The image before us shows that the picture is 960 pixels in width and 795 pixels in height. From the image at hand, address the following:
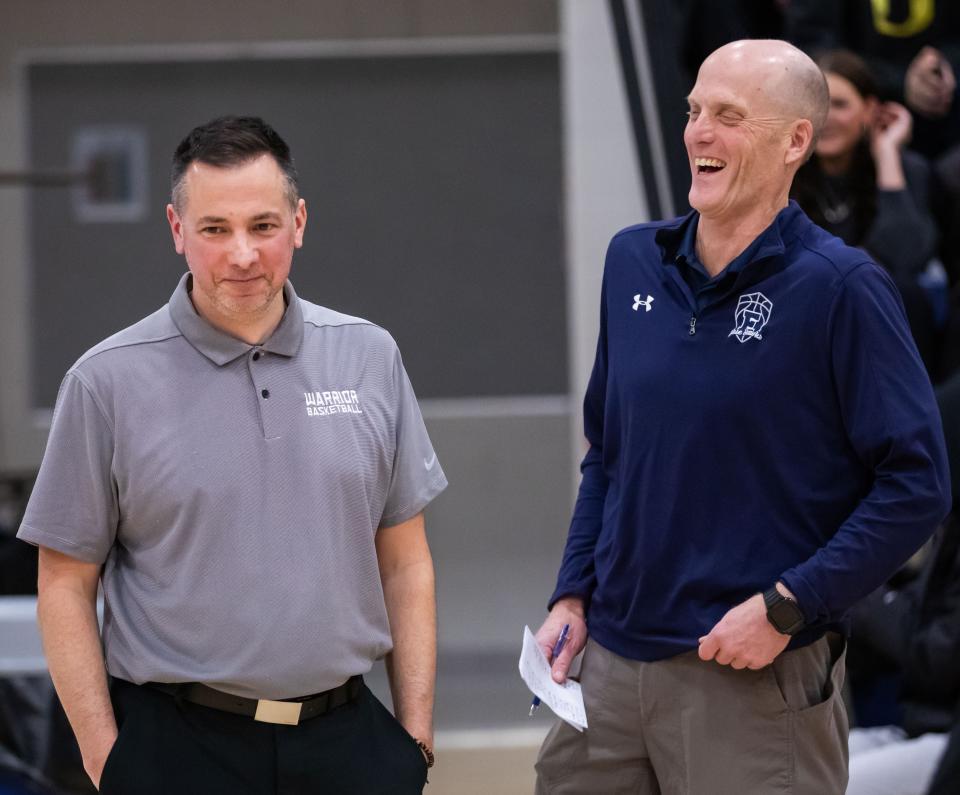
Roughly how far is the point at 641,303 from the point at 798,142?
0.33m

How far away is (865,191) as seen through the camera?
13.6 ft

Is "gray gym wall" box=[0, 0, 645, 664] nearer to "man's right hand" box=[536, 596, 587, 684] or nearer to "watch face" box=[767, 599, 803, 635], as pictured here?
"man's right hand" box=[536, 596, 587, 684]

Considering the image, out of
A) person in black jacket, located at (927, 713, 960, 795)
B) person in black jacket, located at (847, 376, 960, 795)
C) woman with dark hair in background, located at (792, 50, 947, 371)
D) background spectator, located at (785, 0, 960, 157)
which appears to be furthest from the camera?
background spectator, located at (785, 0, 960, 157)

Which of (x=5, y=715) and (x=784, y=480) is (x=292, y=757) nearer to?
(x=784, y=480)

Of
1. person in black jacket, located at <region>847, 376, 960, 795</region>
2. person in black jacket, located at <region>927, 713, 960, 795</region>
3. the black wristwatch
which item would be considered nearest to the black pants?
the black wristwatch

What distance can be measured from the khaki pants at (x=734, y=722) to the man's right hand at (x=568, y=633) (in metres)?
0.09

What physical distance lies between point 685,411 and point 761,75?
50cm

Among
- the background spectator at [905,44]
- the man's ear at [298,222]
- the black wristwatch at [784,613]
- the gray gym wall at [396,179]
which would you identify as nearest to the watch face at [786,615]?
the black wristwatch at [784,613]

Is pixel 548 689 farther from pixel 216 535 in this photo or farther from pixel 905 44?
pixel 905 44

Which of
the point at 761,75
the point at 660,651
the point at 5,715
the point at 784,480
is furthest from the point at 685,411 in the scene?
the point at 5,715

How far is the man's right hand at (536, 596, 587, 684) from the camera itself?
7.54 ft

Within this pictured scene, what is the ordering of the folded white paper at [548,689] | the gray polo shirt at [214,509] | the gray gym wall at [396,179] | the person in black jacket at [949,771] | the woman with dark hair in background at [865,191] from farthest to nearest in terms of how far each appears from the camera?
1. the gray gym wall at [396,179]
2. the woman with dark hair in background at [865,191]
3. the person in black jacket at [949,771]
4. the folded white paper at [548,689]
5. the gray polo shirt at [214,509]

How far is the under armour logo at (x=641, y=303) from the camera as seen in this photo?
7.33 feet

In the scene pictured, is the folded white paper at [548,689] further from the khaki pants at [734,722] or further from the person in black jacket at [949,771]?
the person in black jacket at [949,771]
